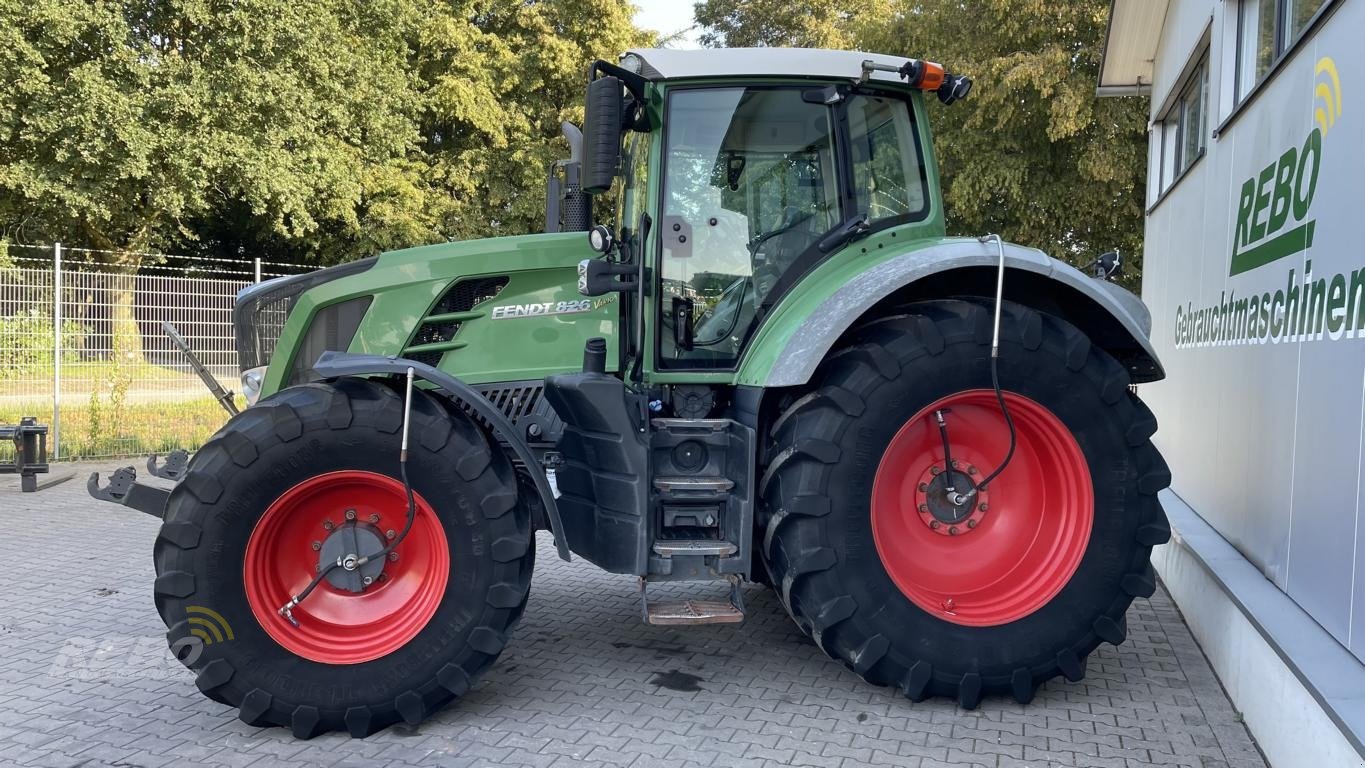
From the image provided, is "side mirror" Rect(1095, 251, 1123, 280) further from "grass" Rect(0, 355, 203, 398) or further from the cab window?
"grass" Rect(0, 355, 203, 398)

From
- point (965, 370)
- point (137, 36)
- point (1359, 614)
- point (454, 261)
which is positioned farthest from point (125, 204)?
point (1359, 614)

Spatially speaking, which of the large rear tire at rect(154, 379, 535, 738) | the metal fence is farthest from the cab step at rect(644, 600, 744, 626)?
the metal fence

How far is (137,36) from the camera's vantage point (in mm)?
17219

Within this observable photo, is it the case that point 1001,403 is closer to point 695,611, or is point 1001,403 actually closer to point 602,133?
point 695,611

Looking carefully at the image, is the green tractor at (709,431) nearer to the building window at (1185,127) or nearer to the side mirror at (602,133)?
the side mirror at (602,133)

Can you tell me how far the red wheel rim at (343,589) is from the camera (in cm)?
356

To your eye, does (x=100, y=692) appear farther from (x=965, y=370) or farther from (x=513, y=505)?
(x=965, y=370)

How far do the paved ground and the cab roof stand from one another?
242 cm

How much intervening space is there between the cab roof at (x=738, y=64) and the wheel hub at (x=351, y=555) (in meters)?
2.06


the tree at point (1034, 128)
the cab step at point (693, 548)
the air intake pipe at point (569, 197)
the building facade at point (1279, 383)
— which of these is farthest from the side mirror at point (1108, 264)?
the tree at point (1034, 128)

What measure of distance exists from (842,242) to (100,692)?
343 cm

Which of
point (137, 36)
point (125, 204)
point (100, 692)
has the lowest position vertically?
point (100, 692)

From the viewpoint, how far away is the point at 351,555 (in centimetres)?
363

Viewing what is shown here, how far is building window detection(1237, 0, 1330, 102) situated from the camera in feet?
15.1
